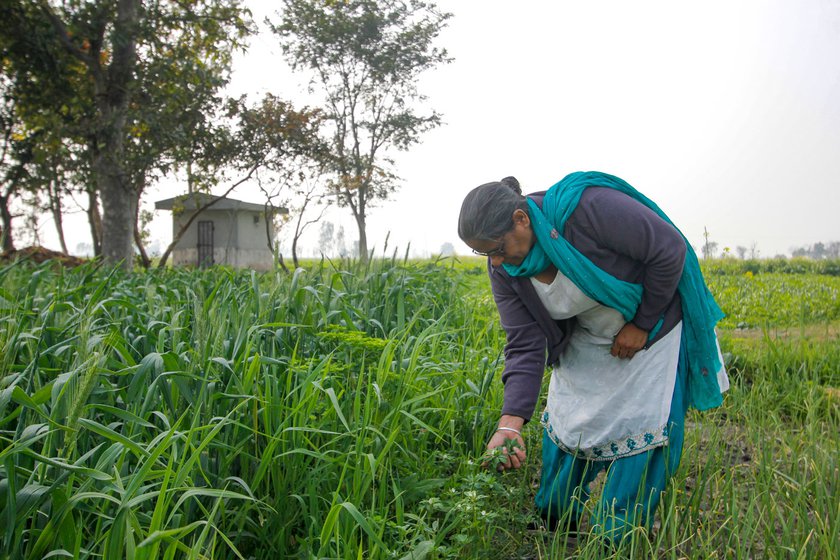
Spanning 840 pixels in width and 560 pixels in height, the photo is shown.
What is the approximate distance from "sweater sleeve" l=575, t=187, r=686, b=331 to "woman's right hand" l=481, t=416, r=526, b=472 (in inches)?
22.2

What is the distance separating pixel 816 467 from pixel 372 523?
5.64ft

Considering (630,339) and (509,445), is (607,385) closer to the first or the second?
(630,339)

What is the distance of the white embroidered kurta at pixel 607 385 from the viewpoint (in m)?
2.33

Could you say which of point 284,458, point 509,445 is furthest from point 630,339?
point 284,458

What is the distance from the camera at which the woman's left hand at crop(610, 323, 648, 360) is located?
231 centimetres

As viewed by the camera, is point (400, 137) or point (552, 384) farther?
point (400, 137)

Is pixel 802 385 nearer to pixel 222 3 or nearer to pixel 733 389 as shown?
pixel 733 389

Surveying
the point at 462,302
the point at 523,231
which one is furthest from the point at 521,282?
the point at 462,302

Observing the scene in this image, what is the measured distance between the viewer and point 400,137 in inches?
982

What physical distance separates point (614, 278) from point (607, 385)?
421mm

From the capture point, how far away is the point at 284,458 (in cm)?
215

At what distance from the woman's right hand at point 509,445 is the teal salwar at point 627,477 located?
7.4 inches

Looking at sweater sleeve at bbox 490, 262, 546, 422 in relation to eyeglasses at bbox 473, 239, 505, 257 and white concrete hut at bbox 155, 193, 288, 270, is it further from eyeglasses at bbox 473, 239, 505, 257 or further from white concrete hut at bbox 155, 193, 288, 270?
white concrete hut at bbox 155, 193, 288, 270

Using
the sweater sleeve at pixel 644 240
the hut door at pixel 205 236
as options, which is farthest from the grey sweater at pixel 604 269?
the hut door at pixel 205 236
